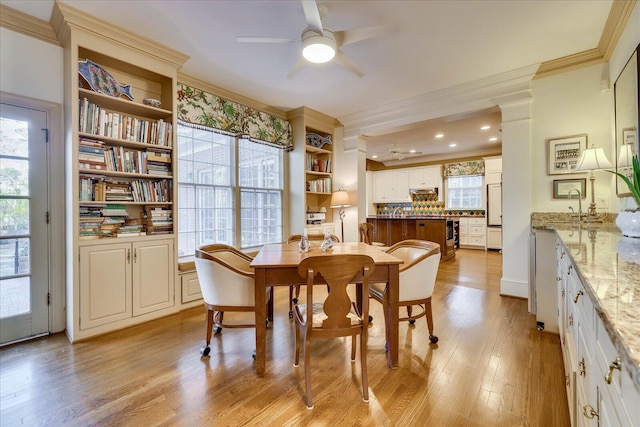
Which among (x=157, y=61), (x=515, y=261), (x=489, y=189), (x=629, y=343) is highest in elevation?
(x=157, y=61)

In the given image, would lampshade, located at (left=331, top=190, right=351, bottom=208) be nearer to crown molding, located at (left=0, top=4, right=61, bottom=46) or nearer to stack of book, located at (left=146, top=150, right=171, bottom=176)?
stack of book, located at (left=146, top=150, right=171, bottom=176)

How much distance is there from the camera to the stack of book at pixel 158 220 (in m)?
2.90

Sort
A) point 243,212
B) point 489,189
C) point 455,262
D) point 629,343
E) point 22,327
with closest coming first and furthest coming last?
1. point 629,343
2. point 22,327
3. point 243,212
4. point 455,262
5. point 489,189

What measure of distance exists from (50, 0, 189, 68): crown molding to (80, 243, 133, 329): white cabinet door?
6.07 ft

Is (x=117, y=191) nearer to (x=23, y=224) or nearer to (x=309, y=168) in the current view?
(x=23, y=224)

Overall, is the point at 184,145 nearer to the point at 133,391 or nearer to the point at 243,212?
the point at 243,212

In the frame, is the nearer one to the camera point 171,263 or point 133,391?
point 133,391

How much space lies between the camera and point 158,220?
2.93 metres

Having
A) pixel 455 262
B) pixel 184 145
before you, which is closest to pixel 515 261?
pixel 455 262

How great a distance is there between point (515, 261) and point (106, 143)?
4.68 m

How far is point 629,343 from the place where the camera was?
478mm

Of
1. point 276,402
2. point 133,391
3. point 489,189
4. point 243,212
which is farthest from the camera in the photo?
point 489,189

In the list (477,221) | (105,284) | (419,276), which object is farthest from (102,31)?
(477,221)

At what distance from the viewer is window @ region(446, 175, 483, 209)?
7.63m
